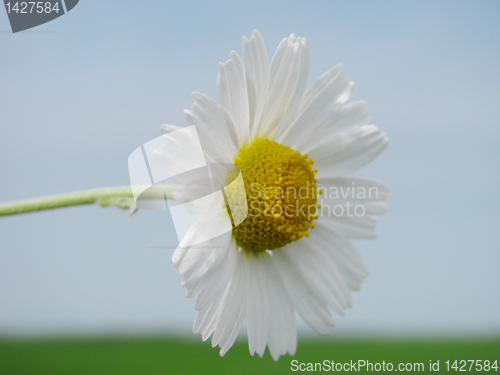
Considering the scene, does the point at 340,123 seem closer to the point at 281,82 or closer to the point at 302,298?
the point at 281,82

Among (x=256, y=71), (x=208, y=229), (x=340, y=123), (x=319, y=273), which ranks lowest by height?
(x=319, y=273)

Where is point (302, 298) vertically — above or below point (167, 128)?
below

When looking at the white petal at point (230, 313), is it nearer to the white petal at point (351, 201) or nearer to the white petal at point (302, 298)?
the white petal at point (302, 298)

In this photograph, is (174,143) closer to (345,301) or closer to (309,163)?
(309,163)

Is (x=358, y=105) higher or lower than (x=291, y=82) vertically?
lower

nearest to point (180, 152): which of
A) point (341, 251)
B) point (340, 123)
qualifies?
point (340, 123)

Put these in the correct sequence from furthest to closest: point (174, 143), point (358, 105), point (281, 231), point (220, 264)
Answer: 1. point (358, 105)
2. point (281, 231)
3. point (220, 264)
4. point (174, 143)

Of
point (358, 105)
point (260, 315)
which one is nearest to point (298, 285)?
point (260, 315)

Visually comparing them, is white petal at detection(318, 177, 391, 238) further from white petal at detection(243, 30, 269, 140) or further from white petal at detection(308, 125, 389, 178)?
white petal at detection(243, 30, 269, 140)
